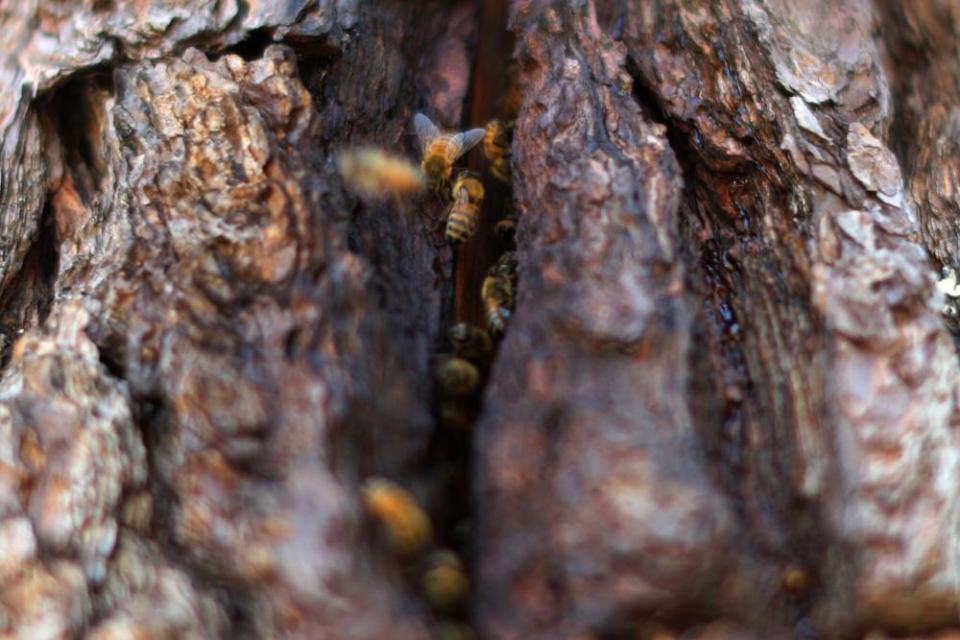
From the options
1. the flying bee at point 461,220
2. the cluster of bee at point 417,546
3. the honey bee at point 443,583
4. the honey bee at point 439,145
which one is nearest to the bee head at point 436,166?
the honey bee at point 439,145

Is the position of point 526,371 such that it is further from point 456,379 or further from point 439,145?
point 439,145

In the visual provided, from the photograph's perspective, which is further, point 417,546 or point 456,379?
point 456,379

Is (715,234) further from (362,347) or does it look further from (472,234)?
(362,347)

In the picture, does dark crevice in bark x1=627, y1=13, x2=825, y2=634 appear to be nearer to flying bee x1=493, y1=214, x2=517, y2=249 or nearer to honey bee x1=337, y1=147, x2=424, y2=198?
flying bee x1=493, y1=214, x2=517, y2=249

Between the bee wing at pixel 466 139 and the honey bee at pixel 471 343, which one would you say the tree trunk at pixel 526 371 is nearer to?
the honey bee at pixel 471 343

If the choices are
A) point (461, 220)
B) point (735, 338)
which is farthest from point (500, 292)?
point (735, 338)
